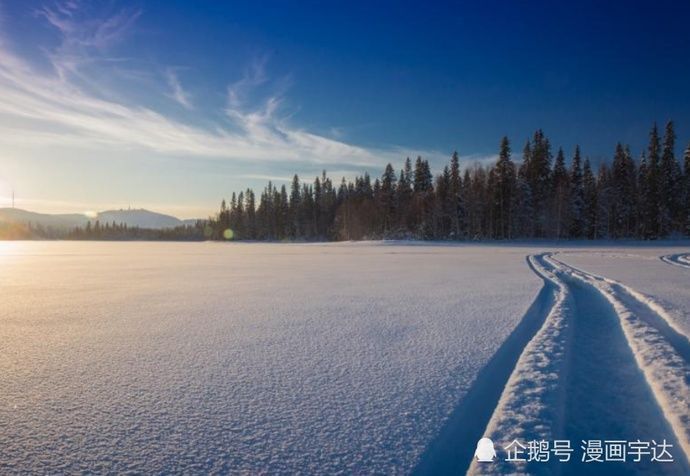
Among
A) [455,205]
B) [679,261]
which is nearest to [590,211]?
[455,205]

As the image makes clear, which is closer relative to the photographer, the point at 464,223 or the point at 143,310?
the point at 143,310

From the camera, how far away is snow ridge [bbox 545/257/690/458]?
9.13 feet

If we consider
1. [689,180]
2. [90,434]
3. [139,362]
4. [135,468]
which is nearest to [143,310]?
[139,362]

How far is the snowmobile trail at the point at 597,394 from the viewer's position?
236 centimetres

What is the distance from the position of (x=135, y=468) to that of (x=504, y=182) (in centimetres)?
5553

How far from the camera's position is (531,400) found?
2938 millimetres

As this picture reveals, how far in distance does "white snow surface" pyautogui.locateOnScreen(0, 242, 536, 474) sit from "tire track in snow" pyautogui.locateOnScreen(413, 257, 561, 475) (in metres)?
0.08

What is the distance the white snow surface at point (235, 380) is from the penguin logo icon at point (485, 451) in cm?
29

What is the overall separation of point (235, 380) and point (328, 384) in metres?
0.82

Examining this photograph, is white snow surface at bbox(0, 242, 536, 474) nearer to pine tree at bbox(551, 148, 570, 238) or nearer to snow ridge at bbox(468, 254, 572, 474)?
snow ridge at bbox(468, 254, 572, 474)

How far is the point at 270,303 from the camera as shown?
717 centimetres

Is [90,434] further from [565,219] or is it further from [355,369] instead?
[565,219]

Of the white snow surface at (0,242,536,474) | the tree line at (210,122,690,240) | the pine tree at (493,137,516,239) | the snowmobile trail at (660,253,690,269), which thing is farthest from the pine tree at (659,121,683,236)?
the white snow surface at (0,242,536,474)

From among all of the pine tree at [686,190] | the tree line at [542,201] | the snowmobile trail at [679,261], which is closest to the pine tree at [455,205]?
the tree line at [542,201]
